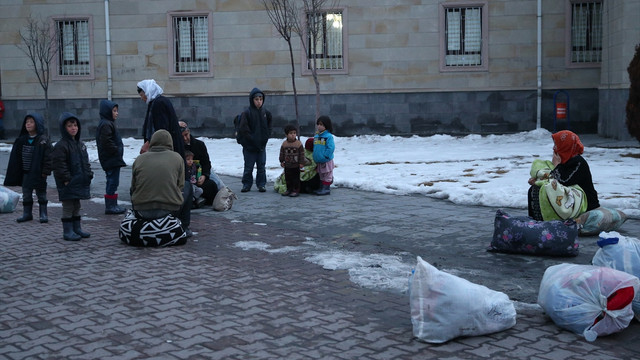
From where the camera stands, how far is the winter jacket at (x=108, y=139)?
10906 millimetres

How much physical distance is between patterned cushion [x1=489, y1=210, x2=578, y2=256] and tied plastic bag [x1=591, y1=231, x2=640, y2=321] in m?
1.54

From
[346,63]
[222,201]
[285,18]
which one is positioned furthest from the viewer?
[346,63]

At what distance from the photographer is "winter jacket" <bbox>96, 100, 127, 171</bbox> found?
35.8ft

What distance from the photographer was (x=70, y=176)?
9227 mm

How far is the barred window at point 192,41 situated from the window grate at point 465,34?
7.20 meters

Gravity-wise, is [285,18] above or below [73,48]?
above

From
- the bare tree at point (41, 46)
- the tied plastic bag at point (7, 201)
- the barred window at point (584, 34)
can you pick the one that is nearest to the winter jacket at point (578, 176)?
the tied plastic bag at point (7, 201)

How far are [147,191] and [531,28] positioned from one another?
16.6 meters

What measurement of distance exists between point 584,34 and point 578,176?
596 inches

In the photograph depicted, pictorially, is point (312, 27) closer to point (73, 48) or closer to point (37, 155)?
point (73, 48)

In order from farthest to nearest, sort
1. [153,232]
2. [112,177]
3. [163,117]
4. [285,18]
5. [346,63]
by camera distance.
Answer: [346,63]
[285,18]
[112,177]
[163,117]
[153,232]

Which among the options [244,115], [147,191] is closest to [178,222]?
[147,191]

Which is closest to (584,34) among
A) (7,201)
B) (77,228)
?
(7,201)

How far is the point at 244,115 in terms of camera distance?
13242 mm
